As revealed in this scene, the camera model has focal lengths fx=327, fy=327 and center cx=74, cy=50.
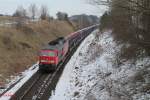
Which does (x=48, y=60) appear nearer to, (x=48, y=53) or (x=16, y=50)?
(x=48, y=53)

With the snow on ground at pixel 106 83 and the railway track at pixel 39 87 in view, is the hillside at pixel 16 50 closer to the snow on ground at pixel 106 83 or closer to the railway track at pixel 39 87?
the railway track at pixel 39 87

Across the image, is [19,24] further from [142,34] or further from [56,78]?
[142,34]

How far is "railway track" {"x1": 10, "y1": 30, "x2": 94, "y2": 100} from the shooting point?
918 inches

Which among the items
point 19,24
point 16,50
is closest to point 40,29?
point 19,24

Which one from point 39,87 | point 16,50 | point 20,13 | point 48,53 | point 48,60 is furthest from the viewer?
point 20,13

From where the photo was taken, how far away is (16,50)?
1683 inches

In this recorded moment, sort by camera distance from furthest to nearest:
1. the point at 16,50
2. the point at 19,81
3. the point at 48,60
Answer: the point at 16,50 → the point at 48,60 → the point at 19,81

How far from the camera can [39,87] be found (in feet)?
86.5

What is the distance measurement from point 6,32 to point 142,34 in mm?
33297

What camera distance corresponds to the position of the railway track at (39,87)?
2331 cm

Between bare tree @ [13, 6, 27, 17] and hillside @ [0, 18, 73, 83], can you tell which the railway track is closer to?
hillside @ [0, 18, 73, 83]

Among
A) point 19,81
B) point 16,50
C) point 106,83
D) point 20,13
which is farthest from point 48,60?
point 20,13

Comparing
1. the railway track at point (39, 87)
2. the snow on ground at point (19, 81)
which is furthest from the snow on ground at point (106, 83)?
the snow on ground at point (19, 81)

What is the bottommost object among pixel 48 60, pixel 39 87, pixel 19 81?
pixel 19 81
